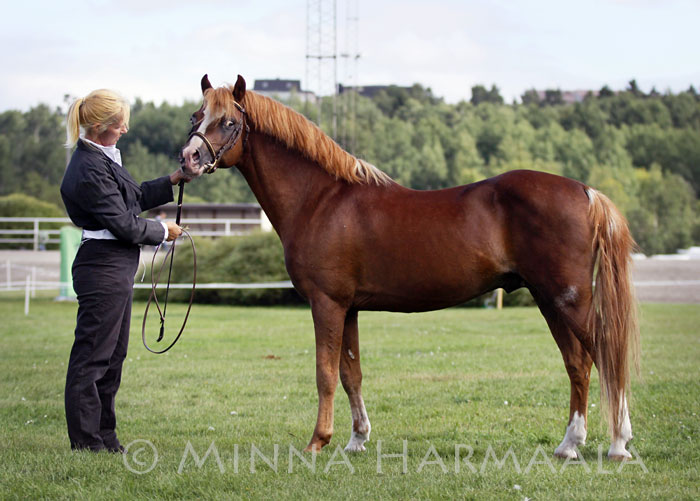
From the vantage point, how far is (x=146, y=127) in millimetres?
66000

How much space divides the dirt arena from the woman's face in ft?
57.1

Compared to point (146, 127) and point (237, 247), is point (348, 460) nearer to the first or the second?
point (237, 247)

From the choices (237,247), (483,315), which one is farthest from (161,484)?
(237,247)

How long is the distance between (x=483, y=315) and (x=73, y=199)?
12.1m

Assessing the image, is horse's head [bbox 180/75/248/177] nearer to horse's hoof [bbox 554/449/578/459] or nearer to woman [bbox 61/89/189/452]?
woman [bbox 61/89/189/452]

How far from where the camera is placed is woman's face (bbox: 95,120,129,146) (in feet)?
15.1

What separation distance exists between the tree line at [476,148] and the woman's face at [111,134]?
160ft

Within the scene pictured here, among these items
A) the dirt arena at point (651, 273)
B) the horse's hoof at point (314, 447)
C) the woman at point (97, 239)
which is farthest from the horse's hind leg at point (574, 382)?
the dirt arena at point (651, 273)

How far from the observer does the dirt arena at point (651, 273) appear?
21281mm

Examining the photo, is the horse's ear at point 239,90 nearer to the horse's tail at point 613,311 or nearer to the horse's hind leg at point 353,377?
the horse's hind leg at point 353,377

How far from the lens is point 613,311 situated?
448cm

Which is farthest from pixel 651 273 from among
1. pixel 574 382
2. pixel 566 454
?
pixel 566 454

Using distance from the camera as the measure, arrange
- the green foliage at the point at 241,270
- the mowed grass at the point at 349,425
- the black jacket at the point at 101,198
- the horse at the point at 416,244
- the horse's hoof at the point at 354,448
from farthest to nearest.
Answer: the green foliage at the point at 241,270
the horse's hoof at the point at 354,448
the horse at the point at 416,244
the black jacket at the point at 101,198
the mowed grass at the point at 349,425

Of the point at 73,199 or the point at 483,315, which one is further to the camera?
the point at 483,315
